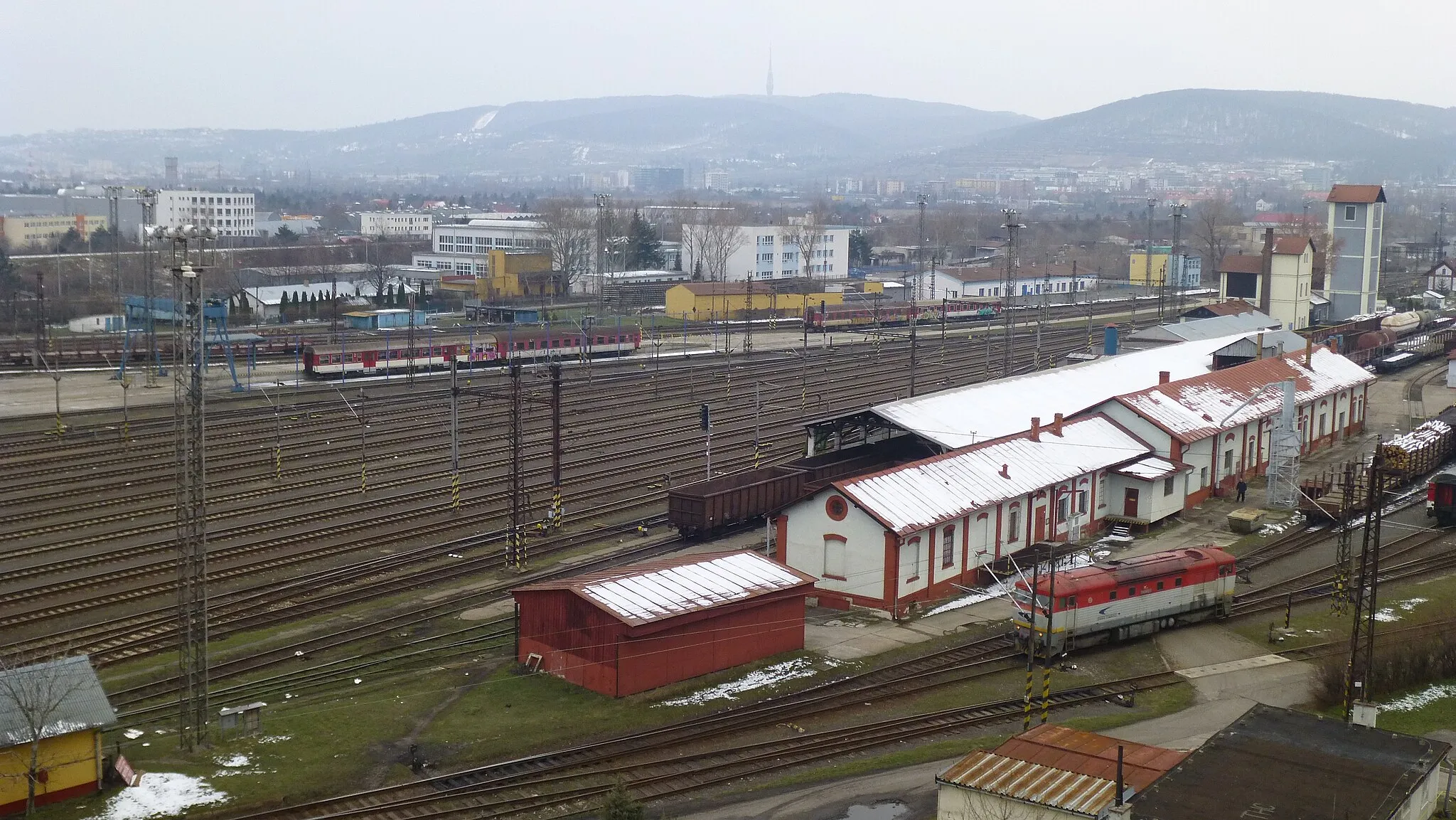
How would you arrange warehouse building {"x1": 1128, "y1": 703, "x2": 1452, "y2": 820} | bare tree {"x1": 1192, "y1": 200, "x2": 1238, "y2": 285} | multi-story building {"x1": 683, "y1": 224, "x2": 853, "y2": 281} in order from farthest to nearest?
bare tree {"x1": 1192, "y1": 200, "x2": 1238, "y2": 285}
multi-story building {"x1": 683, "y1": 224, "x2": 853, "y2": 281}
warehouse building {"x1": 1128, "y1": 703, "x2": 1452, "y2": 820}

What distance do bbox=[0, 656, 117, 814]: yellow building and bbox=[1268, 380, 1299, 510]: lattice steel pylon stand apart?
31.7 m

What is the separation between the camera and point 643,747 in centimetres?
2153

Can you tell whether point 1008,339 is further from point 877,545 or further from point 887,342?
point 877,545

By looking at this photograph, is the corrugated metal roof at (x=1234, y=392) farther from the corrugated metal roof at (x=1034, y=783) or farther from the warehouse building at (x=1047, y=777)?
the corrugated metal roof at (x=1034, y=783)

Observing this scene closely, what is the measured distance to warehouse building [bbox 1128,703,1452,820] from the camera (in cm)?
1695

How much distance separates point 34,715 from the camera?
18.7 m

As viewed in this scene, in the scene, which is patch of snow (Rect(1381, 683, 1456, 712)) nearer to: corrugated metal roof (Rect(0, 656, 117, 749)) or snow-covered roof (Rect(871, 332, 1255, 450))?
snow-covered roof (Rect(871, 332, 1255, 450))

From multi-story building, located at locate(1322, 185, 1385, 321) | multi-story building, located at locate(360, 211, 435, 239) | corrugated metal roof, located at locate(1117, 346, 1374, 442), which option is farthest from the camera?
multi-story building, located at locate(360, 211, 435, 239)

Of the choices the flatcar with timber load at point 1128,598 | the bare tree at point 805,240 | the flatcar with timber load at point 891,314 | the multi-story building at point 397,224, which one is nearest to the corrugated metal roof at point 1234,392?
the flatcar with timber load at point 1128,598

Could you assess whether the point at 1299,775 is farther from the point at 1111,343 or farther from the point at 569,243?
the point at 569,243

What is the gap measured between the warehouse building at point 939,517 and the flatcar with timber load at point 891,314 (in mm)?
41548

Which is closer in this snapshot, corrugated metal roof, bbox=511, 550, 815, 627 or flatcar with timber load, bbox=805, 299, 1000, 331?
corrugated metal roof, bbox=511, 550, 815, 627

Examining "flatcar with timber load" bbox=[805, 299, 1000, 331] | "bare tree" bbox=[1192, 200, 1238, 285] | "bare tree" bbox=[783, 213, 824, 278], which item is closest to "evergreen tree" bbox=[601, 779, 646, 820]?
"flatcar with timber load" bbox=[805, 299, 1000, 331]

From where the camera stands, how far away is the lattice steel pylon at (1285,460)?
40125 mm
